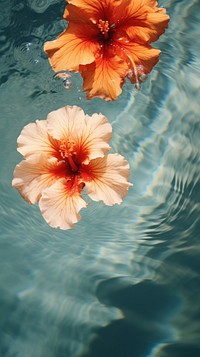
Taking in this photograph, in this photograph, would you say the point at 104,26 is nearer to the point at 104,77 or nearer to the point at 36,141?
the point at 104,77

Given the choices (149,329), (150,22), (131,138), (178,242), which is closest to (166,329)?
(149,329)

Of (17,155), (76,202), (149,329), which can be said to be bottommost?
(149,329)

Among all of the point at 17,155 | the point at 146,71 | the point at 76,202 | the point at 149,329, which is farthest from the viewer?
the point at 17,155

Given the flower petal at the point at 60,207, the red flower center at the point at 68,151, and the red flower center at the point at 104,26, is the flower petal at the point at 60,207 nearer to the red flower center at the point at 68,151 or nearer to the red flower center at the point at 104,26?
the red flower center at the point at 68,151

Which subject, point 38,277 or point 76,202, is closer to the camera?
point 76,202

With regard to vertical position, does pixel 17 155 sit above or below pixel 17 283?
above

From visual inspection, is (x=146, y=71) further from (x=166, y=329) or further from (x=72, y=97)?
(x=166, y=329)

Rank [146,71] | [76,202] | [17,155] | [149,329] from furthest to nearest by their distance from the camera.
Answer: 1. [17,155]
2. [149,329]
3. [146,71]
4. [76,202]

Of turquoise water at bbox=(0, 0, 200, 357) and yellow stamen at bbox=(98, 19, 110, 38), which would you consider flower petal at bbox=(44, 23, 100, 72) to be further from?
turquoise water at bbox=(0, 0, 200, 357)
